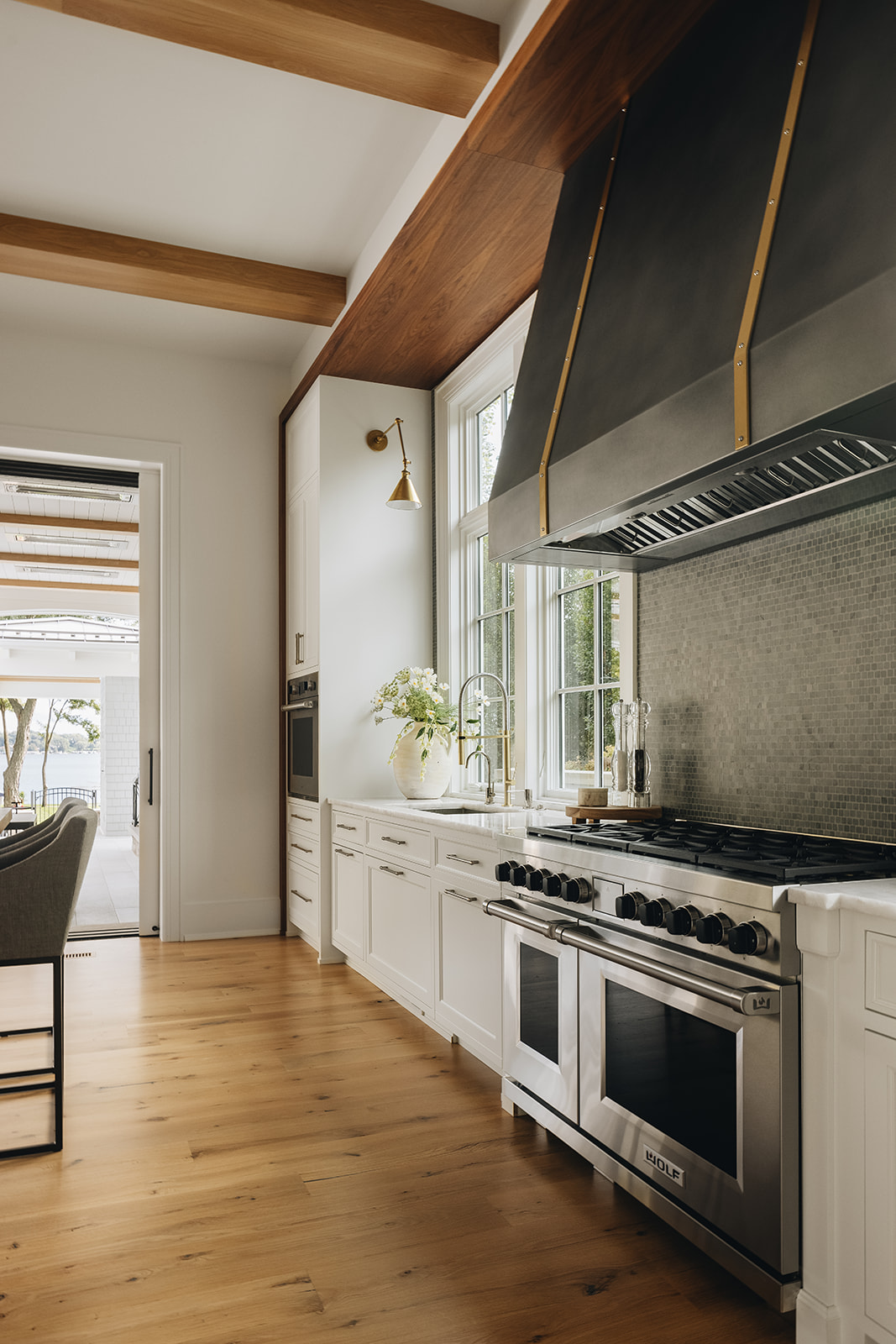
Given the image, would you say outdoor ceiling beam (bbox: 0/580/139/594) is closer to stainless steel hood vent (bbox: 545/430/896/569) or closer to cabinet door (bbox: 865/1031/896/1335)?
stainless steel hood vent (bbox: 545/430/896/569)

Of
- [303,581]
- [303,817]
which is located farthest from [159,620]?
[303,817]

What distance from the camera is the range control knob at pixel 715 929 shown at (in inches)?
68.4

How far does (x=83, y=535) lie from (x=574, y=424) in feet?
16.5

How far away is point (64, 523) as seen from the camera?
630 centimetres

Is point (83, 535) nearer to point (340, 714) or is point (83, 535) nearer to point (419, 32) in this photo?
point (340, 714)

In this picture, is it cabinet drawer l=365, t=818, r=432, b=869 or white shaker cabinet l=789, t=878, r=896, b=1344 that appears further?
cabinet drawer l=365, t=818, r=432, b=869

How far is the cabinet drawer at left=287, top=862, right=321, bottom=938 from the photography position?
15.1ft

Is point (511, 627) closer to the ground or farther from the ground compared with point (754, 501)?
closer to the ground

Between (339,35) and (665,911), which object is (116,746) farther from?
(665,911)

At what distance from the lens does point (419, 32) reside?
8.88 feet

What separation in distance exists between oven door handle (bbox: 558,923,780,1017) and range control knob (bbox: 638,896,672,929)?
0.09 metres

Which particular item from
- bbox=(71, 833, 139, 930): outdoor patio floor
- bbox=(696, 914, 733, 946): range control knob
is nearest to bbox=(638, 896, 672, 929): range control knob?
bbox=(696, 914, 733, 946): range control knob

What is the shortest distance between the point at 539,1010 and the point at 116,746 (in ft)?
22.4

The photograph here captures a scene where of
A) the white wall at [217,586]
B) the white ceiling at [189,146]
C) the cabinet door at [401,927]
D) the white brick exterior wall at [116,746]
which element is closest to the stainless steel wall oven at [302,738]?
the white wall at [217,586]
